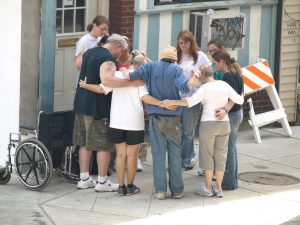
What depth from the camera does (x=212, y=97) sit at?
36.5 feet

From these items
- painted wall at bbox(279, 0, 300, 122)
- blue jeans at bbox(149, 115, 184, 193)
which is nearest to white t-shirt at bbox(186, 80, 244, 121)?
blue jeans at bbox(149, 115, 184, 193)

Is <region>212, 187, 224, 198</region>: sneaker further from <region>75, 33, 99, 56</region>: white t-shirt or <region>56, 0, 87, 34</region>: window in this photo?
<region>56, 0, 87, 34</region>: window


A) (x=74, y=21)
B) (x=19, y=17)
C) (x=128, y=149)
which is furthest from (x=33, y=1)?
(x=128, y=149)

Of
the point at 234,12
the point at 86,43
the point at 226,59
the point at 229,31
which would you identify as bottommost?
the point at 226,59

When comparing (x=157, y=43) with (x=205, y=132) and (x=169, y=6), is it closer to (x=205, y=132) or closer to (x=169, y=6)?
(x=169, y=6)

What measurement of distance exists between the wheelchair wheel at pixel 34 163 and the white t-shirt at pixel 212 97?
1795 millimetres

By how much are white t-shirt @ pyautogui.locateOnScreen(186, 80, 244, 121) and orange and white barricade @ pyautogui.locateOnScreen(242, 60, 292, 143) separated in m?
3.16

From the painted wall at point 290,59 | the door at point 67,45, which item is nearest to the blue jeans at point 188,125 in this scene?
the door at point 67,45

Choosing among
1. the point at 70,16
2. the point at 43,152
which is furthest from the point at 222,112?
the point at 70,16

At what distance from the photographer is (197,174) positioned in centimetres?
1257

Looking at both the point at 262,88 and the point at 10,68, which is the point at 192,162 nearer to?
the point at 262,88

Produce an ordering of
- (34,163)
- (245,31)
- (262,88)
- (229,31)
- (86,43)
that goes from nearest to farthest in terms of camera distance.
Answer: (34,163), (86,43), (262,88), (229,31), (245,31)

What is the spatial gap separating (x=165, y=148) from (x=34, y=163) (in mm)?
1583

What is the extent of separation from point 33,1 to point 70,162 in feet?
6.64
